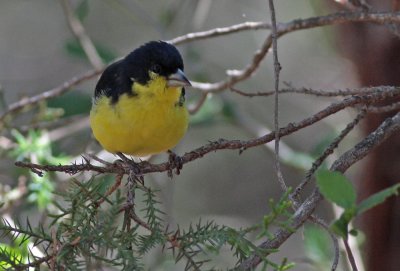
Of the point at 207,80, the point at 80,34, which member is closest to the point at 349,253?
the point at 80,34

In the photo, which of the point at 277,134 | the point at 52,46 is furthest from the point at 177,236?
the point at 52,46

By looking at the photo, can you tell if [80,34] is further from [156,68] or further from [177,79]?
[177,79]

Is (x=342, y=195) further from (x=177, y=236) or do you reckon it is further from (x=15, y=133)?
(x=15, y=133)

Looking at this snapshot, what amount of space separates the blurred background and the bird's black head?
83 cm

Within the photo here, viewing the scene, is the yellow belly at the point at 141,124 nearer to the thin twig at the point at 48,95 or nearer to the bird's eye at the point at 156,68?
the bird's eye at the point at 156,68

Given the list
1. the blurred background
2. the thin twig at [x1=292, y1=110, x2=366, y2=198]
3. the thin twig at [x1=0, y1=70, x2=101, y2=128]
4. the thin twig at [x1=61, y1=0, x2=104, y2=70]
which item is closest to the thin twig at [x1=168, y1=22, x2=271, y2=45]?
the thin twig at [x1=0, y1=70, x2=101, y2=128]

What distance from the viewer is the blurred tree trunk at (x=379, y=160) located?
12.7ft

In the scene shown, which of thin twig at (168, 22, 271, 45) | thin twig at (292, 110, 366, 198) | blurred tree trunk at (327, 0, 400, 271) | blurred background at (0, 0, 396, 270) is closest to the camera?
thin twig at (292, 110, 366, 198)

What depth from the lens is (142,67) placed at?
Answer: 3611 mm

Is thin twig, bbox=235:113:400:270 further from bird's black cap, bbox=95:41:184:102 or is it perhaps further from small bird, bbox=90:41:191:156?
bird's black cap, bbox=95:41:184:102

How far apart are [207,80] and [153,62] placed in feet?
5.01

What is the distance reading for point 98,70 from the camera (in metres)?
3.80

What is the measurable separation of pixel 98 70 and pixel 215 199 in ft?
11.1

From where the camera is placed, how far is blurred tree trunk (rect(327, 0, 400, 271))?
3873mm
